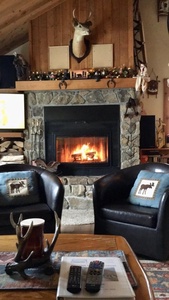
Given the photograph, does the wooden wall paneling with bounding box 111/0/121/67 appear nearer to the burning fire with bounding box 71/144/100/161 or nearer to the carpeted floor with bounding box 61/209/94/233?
the burning fire with bounding box 71/144/100/161

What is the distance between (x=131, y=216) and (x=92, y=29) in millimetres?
3054

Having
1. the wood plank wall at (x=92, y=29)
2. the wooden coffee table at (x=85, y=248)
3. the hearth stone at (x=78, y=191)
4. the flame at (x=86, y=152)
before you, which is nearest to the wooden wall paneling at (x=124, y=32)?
the wood plank wall at (x=92, y=29)

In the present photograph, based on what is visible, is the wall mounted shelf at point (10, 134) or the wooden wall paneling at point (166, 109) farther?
the wooden wall paneling at point (166, 109)

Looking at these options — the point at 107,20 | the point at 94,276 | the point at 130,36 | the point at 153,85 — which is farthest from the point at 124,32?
the point at 94,276

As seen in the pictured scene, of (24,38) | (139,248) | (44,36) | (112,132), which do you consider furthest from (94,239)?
(24,38)

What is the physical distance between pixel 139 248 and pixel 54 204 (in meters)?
0.87

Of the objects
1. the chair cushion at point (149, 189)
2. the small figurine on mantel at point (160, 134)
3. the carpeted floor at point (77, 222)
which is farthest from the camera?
the small figurine on mantel at point (160, 134)

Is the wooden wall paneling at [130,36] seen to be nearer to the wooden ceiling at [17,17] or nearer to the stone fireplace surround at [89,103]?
the stone fireplace surround at [89,103]

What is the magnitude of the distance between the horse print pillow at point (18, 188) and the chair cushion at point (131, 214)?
74cm

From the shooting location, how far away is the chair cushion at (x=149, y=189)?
321 centimetres

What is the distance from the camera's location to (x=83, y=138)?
16.5 feet

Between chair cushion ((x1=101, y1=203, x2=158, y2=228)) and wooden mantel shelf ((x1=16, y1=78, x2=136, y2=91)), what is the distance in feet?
6.53

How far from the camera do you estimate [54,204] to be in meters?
3.19

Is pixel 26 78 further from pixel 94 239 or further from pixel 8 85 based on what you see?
pixel 94 239
